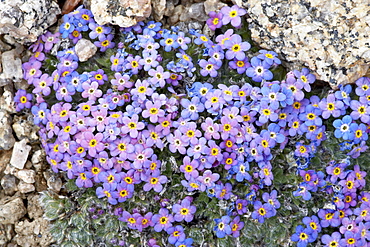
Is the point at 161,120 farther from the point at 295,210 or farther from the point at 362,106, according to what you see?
the point at 362,106

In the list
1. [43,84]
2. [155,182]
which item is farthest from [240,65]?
[43,84]

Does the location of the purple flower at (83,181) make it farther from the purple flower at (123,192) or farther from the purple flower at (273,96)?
the purple flower at (273,96)

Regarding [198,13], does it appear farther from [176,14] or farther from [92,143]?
[92,143]

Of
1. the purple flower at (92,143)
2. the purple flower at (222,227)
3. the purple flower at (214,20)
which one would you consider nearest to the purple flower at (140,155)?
the purple flower at (92,143)

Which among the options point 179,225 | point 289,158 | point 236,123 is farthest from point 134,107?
point 289,158

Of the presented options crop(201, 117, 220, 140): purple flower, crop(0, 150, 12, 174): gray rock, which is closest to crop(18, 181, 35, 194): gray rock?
crop(0, 150, 12, 174): gray rock

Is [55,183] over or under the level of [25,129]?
under

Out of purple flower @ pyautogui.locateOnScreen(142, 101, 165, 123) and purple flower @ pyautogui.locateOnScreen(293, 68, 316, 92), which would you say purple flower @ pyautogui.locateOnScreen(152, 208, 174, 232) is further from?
purple flower @ pyautogui.locateOnScreen(293, 68, 316, 92)
